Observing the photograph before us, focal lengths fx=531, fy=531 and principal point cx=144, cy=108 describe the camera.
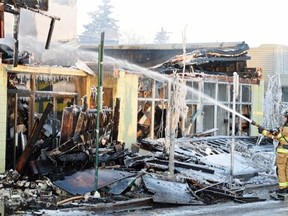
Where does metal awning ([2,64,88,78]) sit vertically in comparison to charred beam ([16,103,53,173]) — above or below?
above

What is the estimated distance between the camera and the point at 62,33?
62.3ft

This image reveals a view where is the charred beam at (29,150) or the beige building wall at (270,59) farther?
the beige building wall at (270,59)

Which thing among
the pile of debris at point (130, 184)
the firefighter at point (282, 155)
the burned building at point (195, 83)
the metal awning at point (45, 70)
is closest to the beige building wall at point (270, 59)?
the burned building at point (195, 83)

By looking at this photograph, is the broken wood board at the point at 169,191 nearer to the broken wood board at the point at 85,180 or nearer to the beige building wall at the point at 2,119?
the broken wood board at the point at 85,180

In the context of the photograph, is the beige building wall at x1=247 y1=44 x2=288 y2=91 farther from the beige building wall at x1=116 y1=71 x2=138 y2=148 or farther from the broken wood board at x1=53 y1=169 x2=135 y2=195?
the broken wood board at x1=53 y1=169 x2=135 y2=195

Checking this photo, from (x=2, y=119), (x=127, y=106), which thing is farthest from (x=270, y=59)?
(x=2, y=119)

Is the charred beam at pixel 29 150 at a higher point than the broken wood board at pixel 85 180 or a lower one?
higher

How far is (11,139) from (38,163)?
184 cm

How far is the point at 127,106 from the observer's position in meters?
15.6

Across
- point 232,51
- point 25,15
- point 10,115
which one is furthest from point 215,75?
point 10,115

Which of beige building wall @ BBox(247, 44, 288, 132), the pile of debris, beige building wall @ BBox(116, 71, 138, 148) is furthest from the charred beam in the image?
beige building wall @ BBox(247, 44, 288, 132)

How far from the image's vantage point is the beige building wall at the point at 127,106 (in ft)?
50.4

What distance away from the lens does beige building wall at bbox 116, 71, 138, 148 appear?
15.4 metres

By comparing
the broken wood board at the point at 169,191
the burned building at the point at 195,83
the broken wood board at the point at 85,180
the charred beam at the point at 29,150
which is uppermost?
the burned building at the point at 195,83
